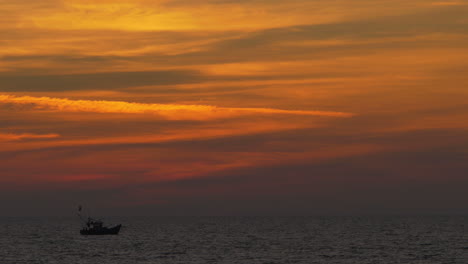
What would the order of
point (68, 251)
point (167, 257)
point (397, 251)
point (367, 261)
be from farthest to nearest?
point (68, 251)
point (397, 251)
point (167, 257)
point (367, 261)

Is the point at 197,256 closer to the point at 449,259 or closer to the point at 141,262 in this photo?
the point at 141,262

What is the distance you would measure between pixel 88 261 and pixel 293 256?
3869 centimetres

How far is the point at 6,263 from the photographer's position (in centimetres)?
15562

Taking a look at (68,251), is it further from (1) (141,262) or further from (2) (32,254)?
(1) (141,262)

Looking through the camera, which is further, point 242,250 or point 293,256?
point 242,250

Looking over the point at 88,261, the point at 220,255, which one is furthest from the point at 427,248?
the point at 88,261

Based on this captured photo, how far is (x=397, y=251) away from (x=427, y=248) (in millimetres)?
13647

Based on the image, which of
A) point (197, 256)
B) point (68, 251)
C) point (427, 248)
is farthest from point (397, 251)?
point (68, 251)

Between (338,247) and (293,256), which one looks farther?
(338,247)

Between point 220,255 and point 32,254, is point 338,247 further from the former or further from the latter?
point 32,254

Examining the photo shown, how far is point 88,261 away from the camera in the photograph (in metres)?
155

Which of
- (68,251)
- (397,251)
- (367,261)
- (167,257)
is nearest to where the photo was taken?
(367,261)

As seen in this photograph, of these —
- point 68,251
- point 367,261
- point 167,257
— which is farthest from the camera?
point 68,251

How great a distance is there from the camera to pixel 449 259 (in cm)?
15300
